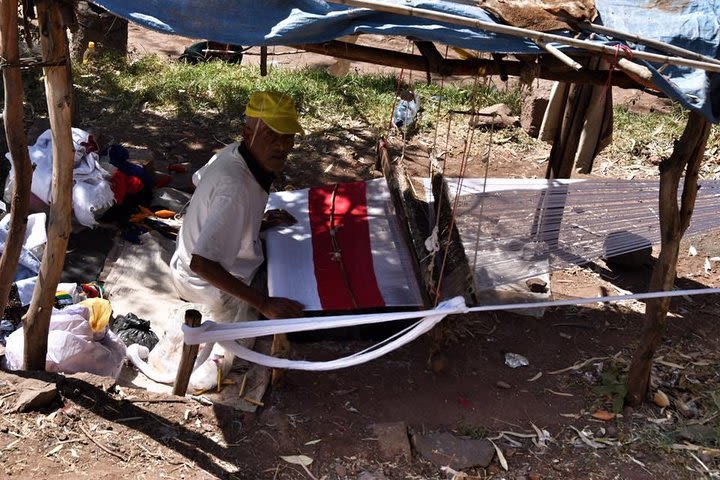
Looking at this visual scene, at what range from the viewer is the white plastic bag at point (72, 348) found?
3.34 metres

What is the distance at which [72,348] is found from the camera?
3.39m

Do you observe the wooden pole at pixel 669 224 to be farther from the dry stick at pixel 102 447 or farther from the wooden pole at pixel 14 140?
the wooden pole at pixel 14 140

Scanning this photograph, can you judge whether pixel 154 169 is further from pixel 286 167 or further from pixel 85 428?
pixel 85 428

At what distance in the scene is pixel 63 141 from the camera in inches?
116

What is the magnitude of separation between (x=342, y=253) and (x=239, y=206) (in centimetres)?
84

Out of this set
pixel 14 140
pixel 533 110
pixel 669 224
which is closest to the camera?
pixel 14 140

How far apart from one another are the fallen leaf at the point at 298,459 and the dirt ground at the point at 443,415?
0.02 metres

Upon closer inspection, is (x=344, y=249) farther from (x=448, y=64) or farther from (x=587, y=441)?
(x=587, y=441)

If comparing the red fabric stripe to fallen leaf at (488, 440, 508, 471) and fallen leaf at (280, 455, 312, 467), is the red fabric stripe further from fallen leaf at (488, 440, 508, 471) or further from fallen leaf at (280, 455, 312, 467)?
fallen leaf at (488, 440, 508, 471)

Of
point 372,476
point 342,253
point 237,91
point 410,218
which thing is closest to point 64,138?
point 342,253

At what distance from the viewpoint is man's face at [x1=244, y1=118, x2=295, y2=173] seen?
335cm

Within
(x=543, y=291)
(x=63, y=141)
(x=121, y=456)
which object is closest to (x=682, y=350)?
(x=543, y=291)

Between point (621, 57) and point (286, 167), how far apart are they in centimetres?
342

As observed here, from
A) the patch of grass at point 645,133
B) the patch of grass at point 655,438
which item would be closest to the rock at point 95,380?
the patch of grass at point 655,438
